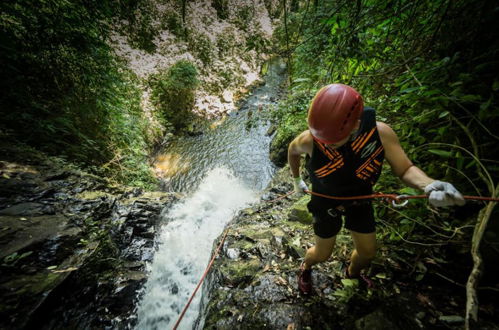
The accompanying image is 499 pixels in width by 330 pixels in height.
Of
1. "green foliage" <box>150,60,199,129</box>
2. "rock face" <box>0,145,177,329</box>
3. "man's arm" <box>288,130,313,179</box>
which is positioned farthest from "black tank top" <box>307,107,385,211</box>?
"green foliage" <box>150,60,199,129</box>

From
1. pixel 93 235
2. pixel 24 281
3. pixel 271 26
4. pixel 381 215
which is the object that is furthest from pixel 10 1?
pixel 271 26

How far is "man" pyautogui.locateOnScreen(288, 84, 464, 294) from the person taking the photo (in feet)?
4.71

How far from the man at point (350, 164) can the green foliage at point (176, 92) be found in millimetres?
9705

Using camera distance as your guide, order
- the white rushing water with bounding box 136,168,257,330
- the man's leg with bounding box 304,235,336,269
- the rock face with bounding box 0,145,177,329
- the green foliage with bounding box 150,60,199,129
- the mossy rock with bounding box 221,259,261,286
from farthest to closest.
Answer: the green foliage with bounding box 150,60,199,129 → the white rushing water with bounding box 136,168,257,330 → the mossy rock with bounding box 221,259,261,286 → the rock face with bounding box 0,145,177,329 → the man's leg with bounding box 304,235,336,269

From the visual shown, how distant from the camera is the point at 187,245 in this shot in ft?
16.7

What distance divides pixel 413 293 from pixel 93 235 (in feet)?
16.1

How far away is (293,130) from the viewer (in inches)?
270

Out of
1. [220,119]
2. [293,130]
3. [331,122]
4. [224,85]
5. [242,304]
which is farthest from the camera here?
[224,85]

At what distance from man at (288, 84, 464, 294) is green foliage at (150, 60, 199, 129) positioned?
9705 millimetres

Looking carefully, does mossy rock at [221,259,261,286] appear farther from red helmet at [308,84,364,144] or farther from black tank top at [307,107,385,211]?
red helmet at [308,84,364,144]

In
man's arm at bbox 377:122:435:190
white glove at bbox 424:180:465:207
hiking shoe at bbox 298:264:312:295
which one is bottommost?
hiking shoe at bbox 298:264:312:295

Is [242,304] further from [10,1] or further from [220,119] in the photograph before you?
[220,119]

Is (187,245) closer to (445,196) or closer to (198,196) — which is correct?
(198,196)

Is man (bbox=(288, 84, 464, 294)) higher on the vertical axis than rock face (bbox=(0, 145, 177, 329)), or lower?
higher
